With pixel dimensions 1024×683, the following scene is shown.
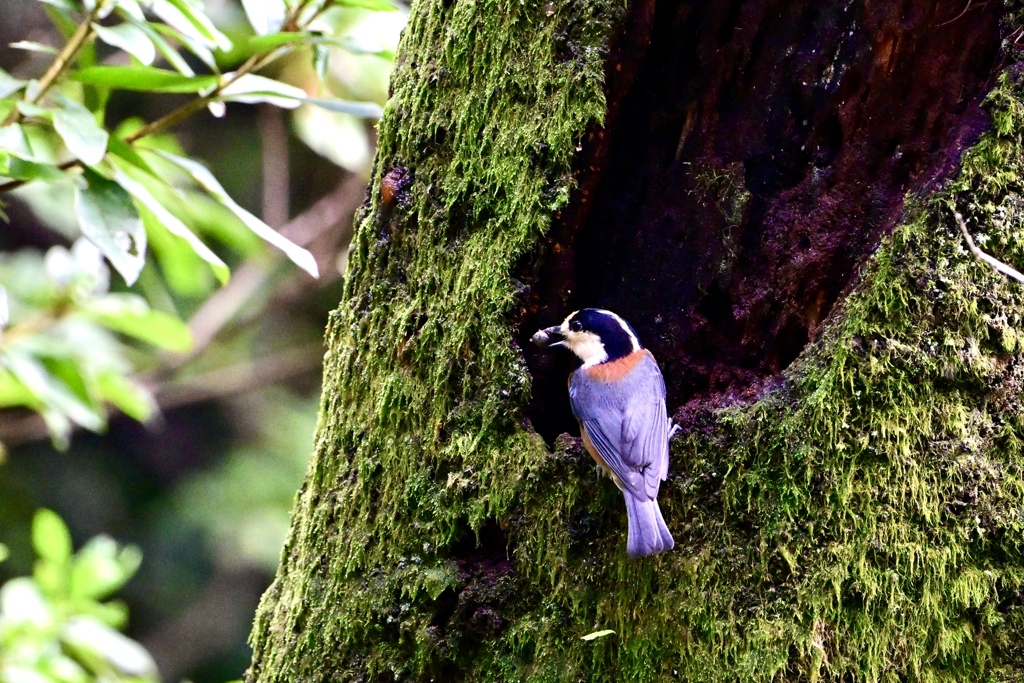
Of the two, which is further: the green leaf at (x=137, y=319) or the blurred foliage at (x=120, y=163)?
the green leaf at (x=137, y=319)

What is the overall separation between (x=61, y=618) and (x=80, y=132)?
4.97 ft

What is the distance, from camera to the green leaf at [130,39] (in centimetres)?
174

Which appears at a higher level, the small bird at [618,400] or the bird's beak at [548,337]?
the bird's beak at [548,337]

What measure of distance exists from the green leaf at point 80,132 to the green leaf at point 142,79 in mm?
167

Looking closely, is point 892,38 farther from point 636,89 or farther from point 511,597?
point 511,597

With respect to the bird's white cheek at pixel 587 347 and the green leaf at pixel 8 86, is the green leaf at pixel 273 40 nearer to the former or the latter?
the green leaf at pixel 8 86

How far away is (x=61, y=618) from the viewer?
2520 mm

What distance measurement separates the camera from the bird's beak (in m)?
2.09

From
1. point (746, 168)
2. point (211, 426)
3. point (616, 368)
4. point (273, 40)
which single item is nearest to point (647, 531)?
point (616, 368)

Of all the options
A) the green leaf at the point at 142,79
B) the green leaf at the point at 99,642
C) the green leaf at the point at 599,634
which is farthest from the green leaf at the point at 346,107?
the green leaf at the point at 99,642

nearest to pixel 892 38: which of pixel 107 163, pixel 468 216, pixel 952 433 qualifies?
pixel 952 433

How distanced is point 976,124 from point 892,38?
30 centimetres

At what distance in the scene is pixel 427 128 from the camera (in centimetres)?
216

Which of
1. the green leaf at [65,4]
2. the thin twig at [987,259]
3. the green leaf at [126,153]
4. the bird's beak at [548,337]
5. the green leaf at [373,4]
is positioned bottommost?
the bird's beak at [548,337]
